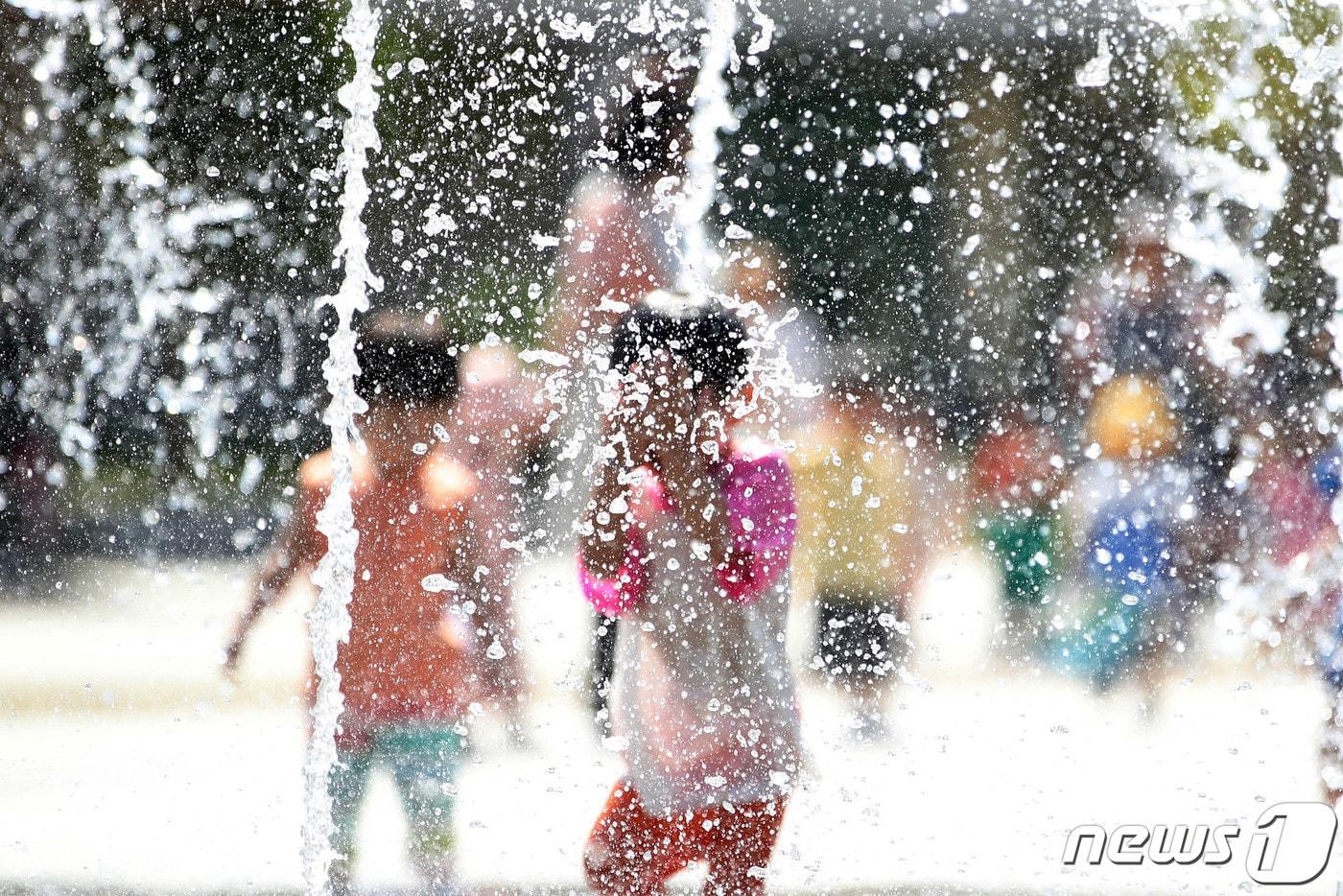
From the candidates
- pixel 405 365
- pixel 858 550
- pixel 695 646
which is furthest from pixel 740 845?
pixel 405 365

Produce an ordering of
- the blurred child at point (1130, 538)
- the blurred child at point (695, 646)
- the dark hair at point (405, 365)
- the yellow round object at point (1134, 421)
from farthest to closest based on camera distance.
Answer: the yellow round object at point (1134, 421) < the blurred child at point (1130, 538) < the dark hair at point (405, 365) < the blurred child at point (695, 646)

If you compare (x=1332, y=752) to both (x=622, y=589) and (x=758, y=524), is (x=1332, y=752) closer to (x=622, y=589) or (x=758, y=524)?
(x=758, y=524)

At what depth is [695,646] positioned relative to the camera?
60.4 inches

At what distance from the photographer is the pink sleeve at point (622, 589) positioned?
62.2 inches

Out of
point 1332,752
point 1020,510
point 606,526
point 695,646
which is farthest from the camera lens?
point 1020,510

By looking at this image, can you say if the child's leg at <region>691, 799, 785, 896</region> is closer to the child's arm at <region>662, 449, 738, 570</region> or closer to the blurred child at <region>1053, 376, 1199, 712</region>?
the child's arm at <region>662, 449, 738, 570</region>

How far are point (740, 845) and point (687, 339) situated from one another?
31.3 inches

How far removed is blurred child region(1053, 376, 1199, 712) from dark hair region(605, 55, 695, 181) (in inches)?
41.7

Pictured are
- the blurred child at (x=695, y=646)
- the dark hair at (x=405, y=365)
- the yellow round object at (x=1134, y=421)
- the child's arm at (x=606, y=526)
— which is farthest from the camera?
the yellow round object at (x=1134, y=421)

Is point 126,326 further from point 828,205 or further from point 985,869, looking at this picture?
point 985,869

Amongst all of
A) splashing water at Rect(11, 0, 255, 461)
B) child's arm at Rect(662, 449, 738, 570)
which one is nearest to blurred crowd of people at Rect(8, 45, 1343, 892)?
child's arm at Rect(662, 449, 738, 570)

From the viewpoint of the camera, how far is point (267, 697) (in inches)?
85.6

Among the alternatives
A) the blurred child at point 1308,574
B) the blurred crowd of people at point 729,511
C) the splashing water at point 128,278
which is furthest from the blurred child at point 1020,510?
the splashing water at point 128,278

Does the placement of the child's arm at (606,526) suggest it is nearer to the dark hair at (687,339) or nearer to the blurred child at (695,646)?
the blurred child at (695,646)
